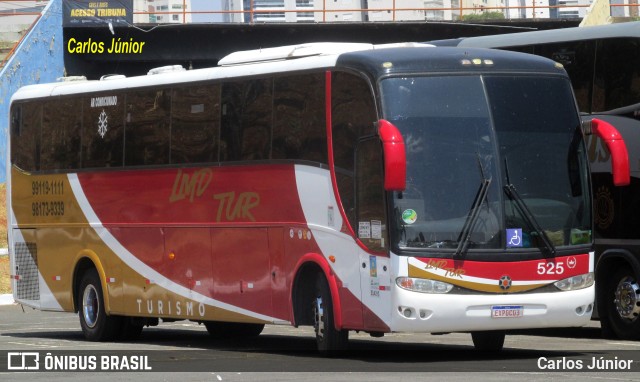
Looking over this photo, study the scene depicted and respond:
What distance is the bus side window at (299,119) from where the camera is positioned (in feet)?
52.4

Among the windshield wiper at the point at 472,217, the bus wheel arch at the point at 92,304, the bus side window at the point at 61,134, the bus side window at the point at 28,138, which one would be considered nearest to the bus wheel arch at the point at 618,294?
the windshield wiper at the point at 472,217

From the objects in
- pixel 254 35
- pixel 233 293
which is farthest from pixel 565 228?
pixel 254 35

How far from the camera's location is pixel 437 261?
1435 centimetres

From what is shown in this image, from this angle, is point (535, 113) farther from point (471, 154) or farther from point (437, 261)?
point (437, 261)

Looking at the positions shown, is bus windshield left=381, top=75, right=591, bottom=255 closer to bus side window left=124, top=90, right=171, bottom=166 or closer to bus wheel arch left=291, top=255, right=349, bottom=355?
bus wheel arch left=291, top=255, right=349, bottom=355

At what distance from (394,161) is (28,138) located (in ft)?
32.6

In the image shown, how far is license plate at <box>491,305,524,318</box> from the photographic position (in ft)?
47.6

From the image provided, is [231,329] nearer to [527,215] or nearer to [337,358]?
[337,358]

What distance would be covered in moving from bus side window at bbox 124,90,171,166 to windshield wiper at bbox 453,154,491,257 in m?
5.79

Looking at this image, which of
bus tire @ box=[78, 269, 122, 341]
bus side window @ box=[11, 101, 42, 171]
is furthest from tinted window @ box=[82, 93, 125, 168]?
bus tire @ box=[78, 269, 122, 341]

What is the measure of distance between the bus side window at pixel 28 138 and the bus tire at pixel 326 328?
7700mm

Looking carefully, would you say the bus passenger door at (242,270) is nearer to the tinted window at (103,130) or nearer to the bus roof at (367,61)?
the bus roof at (367,61)

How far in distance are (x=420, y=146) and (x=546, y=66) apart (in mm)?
2026
